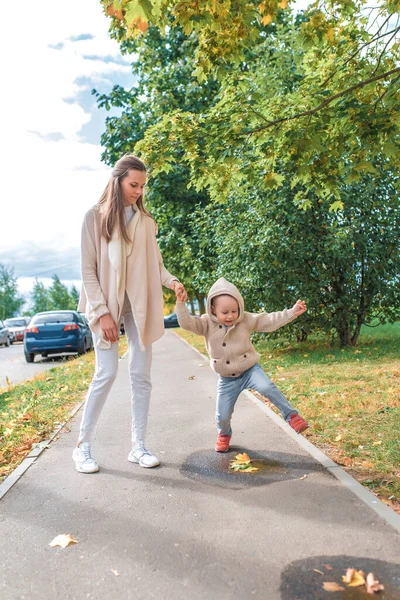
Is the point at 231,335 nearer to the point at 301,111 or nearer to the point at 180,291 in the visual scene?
the point at 180,291

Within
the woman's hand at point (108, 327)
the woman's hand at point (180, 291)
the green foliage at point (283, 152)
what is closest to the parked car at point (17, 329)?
the green foliage at point (283, 152)

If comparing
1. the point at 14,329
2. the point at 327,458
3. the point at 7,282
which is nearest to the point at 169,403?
the point at 327,458

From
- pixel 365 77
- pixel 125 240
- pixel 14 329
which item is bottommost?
pixel 14 329

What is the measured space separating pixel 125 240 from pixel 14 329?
3536 centimetres

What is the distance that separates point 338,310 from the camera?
11.6m

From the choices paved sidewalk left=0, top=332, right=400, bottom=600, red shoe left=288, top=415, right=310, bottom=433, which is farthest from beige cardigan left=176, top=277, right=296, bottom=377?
paved sidewalk left=0, top=332, right=400, bottom=600

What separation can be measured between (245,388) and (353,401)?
2.42 metres

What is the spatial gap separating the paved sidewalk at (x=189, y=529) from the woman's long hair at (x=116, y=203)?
1.85 meters

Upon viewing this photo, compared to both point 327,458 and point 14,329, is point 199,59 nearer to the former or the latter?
point 327,458

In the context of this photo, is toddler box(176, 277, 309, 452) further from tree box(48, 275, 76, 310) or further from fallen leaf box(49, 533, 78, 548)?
tree box(48, 275, 76, 310)

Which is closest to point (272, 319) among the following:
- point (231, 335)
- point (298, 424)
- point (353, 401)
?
point (231, 335)

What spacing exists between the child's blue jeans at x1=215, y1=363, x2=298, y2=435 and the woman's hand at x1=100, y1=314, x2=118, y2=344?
1.10m

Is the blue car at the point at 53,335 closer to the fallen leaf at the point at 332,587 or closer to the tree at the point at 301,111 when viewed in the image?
the tree at the point at 301,111

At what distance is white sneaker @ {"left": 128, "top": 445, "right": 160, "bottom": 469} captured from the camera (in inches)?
173
